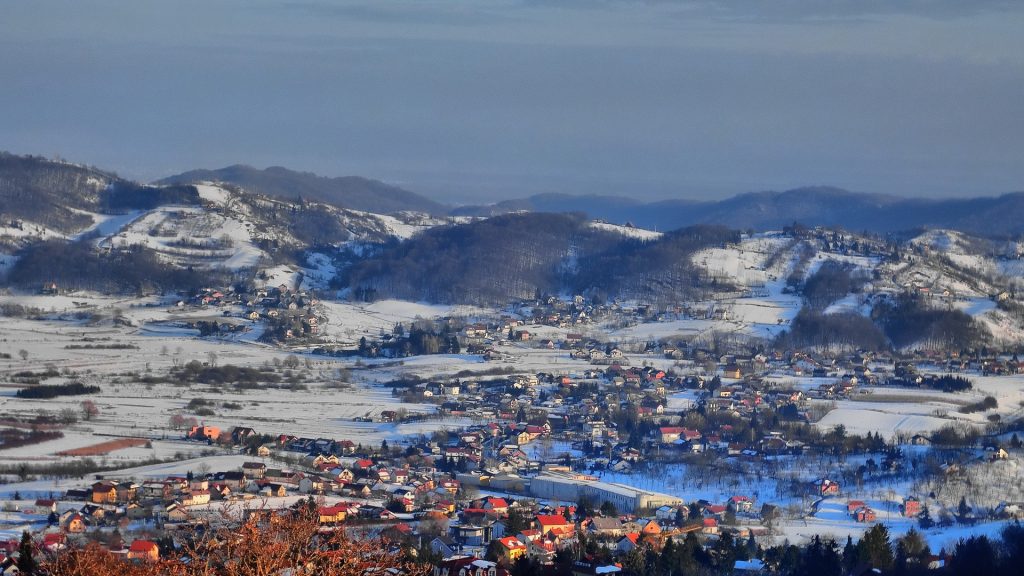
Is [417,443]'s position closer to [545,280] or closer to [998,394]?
[998,394]

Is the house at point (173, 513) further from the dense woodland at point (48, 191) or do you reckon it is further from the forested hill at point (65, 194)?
the forested hill at point (65, 194)

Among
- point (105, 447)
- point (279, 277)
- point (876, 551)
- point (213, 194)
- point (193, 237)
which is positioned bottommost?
point (105, 447)

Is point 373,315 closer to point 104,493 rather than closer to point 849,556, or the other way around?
point 104,493

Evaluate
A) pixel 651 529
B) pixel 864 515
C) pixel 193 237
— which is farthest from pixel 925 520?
pixel 193 237

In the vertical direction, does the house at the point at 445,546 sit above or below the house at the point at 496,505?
above

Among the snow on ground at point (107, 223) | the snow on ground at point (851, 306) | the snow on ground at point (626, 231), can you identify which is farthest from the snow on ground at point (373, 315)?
the snow on ground at point (626, 231)

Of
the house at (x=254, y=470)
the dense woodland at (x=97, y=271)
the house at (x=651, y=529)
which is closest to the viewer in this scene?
the house at (x=651, y=529)

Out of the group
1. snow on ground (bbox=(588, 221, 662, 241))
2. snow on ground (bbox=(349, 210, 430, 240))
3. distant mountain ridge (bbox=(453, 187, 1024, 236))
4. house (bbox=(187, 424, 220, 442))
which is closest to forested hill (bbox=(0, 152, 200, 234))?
snow on ground (bbox=(349, 210, 430, 240))
